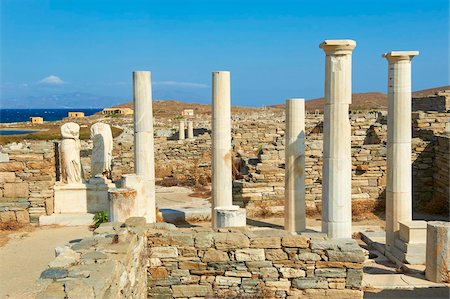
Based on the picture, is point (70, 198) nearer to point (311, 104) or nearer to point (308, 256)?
point (308, 256)

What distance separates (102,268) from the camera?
208 inches

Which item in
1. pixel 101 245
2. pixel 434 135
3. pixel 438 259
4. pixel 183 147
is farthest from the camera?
pixel 183 147

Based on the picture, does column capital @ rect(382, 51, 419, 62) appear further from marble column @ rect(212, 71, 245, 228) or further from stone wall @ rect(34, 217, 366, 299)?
stone wall @ rect(34, 217, 366, 299)

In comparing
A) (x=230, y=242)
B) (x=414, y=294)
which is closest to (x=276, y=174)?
(x=414, y=294)

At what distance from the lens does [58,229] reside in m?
12.3

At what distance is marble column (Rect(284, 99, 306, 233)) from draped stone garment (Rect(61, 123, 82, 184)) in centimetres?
612

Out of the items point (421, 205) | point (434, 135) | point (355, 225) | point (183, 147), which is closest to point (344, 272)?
point (355, 225)

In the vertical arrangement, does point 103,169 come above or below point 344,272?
above

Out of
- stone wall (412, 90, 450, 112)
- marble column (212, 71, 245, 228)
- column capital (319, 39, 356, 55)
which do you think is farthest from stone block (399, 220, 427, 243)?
stone wall (412, 90, 450, 112)

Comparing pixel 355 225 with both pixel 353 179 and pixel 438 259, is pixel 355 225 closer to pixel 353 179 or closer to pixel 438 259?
pixel 353 179

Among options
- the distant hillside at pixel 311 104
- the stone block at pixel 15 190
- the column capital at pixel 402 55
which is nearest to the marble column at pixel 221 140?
the column capital at pixel 402 55

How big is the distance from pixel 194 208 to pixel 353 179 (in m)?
4.99

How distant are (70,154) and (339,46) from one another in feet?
26.5

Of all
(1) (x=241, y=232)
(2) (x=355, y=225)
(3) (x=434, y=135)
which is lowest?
(2) (x=355, y=225)
